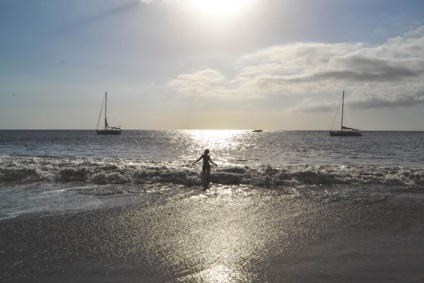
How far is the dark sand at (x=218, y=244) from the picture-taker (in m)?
6.63

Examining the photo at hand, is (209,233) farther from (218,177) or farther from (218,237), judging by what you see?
(218,177)

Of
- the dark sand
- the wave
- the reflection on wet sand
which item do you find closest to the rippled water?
the wave

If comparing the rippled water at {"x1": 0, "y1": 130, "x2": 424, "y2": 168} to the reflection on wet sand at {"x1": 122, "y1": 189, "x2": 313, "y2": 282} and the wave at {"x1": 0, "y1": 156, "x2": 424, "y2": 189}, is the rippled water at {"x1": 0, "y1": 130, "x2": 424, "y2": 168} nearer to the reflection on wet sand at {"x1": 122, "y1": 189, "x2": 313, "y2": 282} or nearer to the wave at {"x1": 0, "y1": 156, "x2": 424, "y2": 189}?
the wave at {"x1": 0, "y1": 156, "x2": 424, "y2": 189}

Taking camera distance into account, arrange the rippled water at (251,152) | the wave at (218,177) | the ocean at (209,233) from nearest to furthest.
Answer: the ocean at (209,233) < the wave at (218,177) < the rippled water at (251,152)

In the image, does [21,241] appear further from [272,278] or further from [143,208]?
[272,278]

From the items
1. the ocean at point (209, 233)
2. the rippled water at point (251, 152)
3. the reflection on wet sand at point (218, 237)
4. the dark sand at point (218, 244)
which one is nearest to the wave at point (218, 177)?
the ocean at point (209, 233)

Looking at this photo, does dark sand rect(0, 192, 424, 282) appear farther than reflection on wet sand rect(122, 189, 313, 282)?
No

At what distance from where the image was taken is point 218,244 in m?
8.41

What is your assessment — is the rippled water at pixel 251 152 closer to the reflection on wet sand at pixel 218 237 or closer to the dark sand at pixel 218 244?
the reflection on wet sand at pixel 218 237

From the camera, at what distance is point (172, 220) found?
1077cm

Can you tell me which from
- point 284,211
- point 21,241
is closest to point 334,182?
point 284,211

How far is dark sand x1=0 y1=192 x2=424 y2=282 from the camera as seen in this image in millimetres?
6631

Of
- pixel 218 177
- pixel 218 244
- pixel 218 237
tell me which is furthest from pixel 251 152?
pixel 218 244

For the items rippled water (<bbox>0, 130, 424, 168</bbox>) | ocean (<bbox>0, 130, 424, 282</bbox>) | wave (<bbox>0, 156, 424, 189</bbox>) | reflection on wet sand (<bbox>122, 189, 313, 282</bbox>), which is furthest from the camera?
rippled water (<bbox>0, 130, 424, 168</bbox>)
